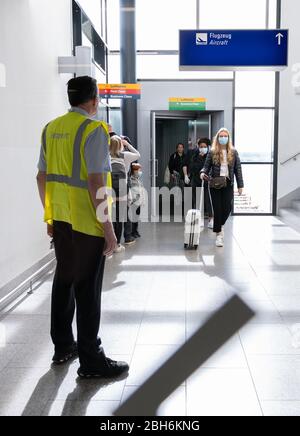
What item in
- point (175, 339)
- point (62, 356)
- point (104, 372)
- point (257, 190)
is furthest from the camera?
point (257, 190)

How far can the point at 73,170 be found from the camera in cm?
253

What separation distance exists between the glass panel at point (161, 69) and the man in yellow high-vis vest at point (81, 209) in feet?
27.3

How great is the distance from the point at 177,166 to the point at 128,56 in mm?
2408

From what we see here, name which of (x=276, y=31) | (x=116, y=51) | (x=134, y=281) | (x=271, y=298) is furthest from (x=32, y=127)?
(x=116, y=51)

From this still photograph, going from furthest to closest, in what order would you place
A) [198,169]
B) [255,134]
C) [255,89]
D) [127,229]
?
1. [255,134]
2. [255,89]
3. [198,169]
4. [127,229]

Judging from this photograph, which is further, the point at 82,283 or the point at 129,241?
the point at 129,241

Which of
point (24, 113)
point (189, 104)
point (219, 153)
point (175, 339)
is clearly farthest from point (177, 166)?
point (175, 339)

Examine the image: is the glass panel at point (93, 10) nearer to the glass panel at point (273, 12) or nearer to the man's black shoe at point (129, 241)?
the man's black shoe at point (129, 241)

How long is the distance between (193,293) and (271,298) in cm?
66

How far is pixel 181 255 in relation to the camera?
6.21 metres

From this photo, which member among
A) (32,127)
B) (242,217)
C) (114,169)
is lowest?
(242,217)

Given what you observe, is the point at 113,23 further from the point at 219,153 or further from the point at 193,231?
the point at 193,231

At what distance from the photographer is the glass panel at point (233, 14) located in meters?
10.6
